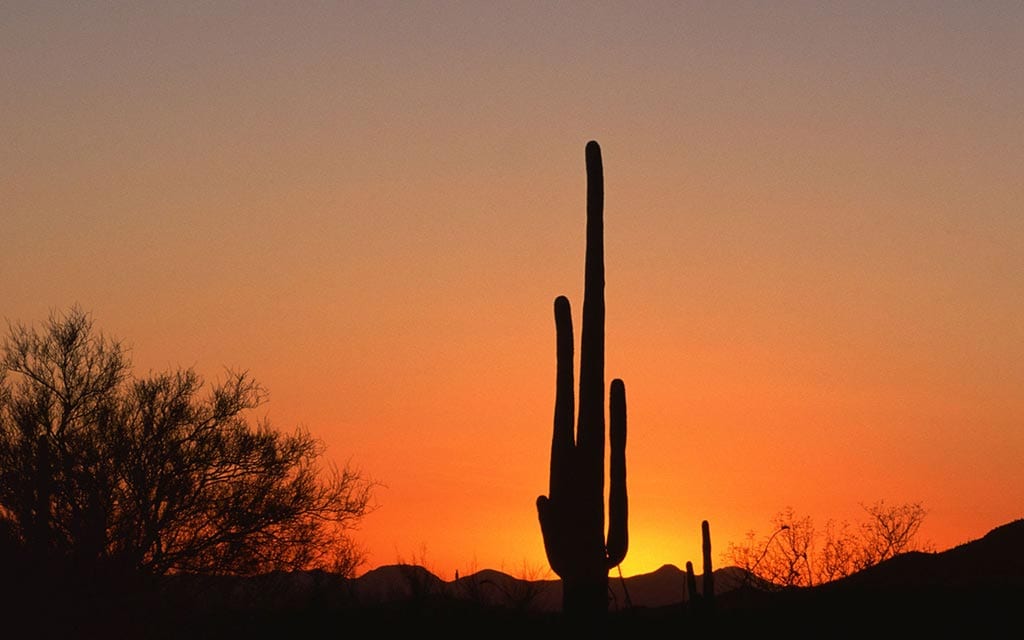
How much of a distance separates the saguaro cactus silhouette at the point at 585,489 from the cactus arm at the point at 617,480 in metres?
0.01

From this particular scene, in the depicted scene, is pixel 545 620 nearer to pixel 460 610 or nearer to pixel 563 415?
pixel 460 610

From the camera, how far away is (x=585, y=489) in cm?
1680

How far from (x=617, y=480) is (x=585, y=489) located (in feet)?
3.12

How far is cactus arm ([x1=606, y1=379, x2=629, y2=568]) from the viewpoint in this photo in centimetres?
1711

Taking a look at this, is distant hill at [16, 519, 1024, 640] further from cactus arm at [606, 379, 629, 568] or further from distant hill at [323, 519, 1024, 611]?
cactus arm at [606, 379, 629, 568]

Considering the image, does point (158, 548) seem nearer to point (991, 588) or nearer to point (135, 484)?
point (135, 484)

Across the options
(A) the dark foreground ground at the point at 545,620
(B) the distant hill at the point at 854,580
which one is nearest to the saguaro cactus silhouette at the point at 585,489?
(A) the dark foreground ground at the point at 545,620

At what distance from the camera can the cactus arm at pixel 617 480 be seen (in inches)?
674

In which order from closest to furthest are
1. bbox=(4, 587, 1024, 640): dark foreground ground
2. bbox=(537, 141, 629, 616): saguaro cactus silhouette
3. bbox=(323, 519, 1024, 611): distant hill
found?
bbox=(537, 141, 629, 616): saguaro cactus silhouette
bbox=(4, 587, 1024, 640): dark foreground ground
bbox=(323, 519, 1024, 611): distant hill

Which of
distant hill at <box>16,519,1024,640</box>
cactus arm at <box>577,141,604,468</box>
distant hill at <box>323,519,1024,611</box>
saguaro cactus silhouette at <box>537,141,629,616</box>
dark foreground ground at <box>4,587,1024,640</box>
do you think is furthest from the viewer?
distant hill at <box>323,519,1024,611</box>

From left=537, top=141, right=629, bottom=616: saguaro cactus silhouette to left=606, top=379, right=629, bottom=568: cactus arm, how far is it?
1cm

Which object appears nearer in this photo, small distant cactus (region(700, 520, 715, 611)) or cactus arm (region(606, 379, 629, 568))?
cactus arm (region(606, 379, 629, 568))

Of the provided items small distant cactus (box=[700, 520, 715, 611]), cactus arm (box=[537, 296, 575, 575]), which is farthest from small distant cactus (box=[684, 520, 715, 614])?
cactus arm (box=[537, 296, 575, 575])

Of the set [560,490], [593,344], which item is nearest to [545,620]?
[560,490]
